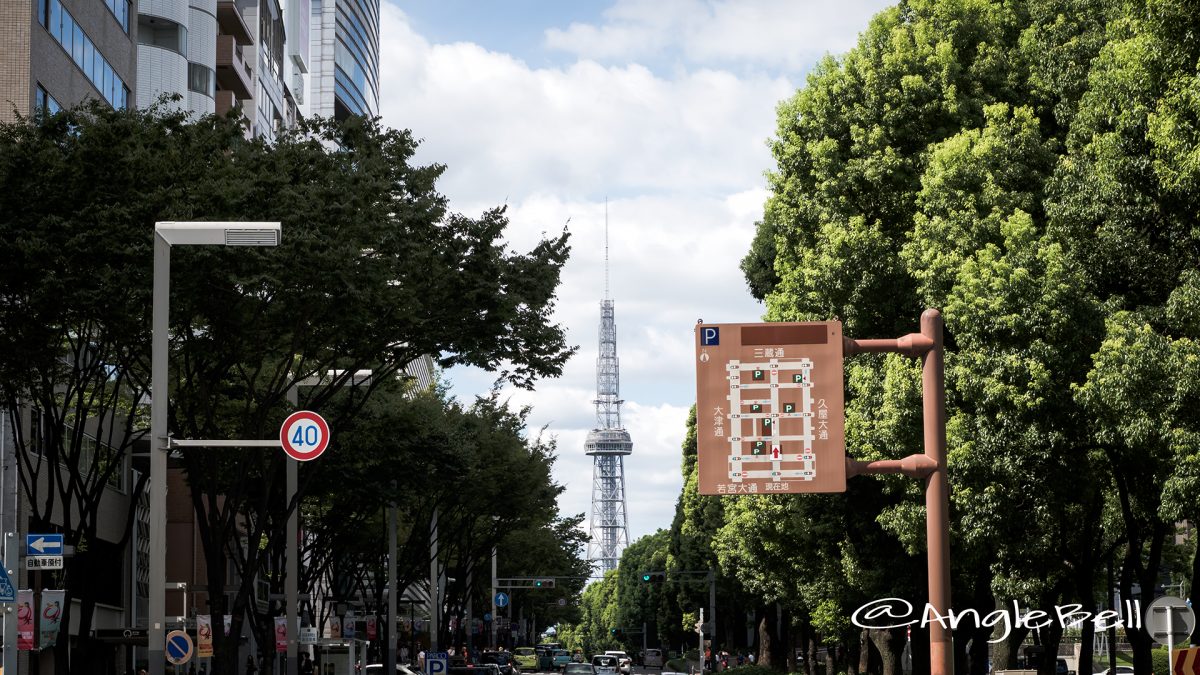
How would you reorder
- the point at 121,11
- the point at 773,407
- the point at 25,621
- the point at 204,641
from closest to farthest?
the point at 773,407
the point at 25,621
the point at 204,641
the point at 121,11

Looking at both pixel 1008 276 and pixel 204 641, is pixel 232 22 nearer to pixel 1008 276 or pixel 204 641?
pixel 204 641

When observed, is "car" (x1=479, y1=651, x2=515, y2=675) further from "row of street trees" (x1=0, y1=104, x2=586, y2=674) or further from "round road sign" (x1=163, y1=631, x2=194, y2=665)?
"round road sign" (x1=163, y1=631, x2=194, y2=665)

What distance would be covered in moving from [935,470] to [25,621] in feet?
54.5

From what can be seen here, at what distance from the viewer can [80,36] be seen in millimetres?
44469

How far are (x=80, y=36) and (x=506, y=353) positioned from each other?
19.0 metres

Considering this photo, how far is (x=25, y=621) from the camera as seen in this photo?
25.1m

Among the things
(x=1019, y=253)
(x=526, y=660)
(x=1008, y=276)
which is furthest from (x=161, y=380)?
(x=526, y=660)

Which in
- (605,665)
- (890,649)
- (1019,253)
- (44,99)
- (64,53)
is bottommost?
(605,665)

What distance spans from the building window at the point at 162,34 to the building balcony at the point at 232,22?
464 centimetres

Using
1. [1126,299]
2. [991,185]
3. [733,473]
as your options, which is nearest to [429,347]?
[991,185]

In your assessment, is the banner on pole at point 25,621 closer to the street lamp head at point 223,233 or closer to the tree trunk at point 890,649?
the street lamp head at point 223,233

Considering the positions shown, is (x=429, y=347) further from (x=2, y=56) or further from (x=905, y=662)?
(x=905, y=662)

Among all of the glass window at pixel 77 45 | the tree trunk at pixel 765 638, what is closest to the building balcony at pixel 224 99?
the glass window at pixel 77 45

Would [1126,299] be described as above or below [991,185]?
below
